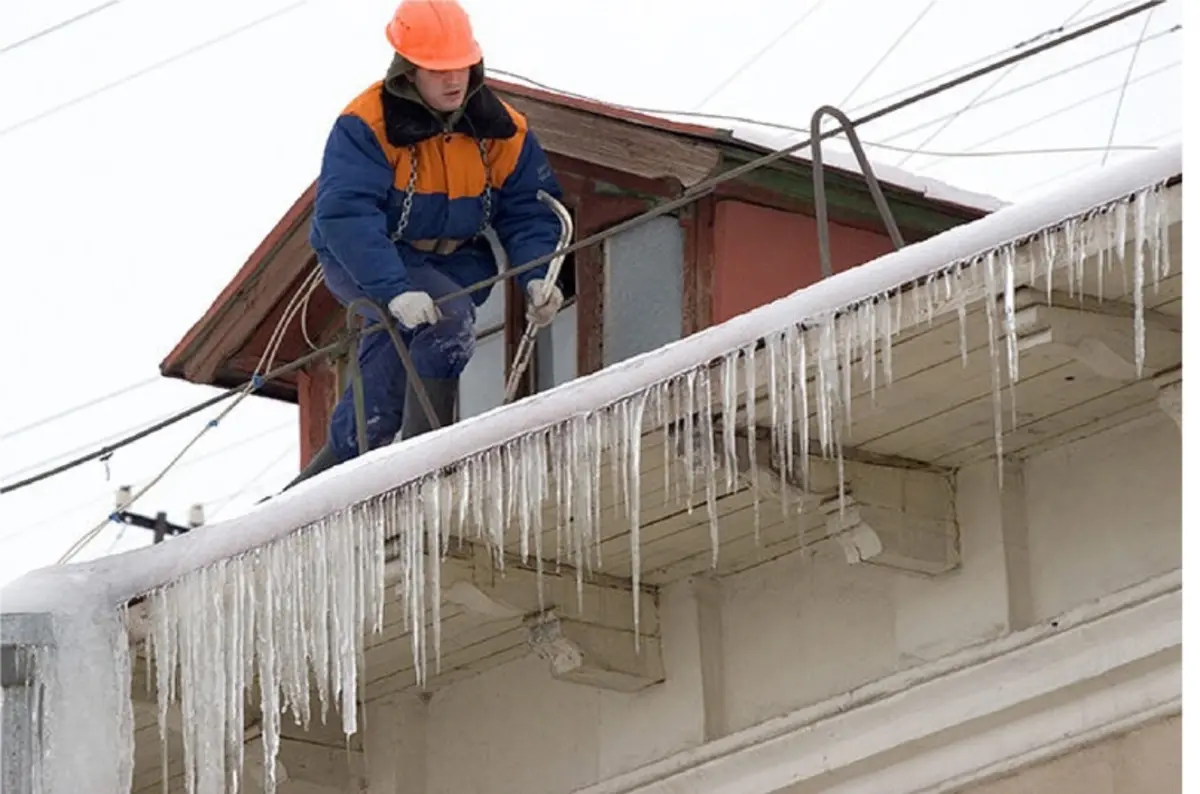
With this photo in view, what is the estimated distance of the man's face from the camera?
12977mm

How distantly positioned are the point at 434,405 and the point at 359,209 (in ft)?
2.58

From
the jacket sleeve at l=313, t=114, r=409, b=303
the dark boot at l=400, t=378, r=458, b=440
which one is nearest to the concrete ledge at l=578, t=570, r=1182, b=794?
the dark boot at l=400, t=378, r=458, b=440

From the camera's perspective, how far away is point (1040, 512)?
37.3 ft

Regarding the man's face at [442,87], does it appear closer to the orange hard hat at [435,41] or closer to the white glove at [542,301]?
the orange hard hat at [435,41]

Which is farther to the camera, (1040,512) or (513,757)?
(513,757)

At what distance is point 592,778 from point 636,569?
165cm

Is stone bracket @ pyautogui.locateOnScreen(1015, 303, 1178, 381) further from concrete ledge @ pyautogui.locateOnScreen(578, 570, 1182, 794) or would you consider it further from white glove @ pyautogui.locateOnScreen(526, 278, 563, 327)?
white glove @ pyautogui.locateOnScreen(526, 278, 563, 327)

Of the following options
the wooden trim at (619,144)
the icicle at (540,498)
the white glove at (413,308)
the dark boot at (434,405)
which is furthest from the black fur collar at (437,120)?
the icicle at (540,498)

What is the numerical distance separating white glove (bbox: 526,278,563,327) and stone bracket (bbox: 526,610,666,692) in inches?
46.5

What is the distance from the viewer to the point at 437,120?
13.0m

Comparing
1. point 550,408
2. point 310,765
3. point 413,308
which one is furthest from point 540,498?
point 310,765

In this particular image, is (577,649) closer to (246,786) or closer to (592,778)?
(592,778)

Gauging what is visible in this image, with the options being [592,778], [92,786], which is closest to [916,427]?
[592,778]

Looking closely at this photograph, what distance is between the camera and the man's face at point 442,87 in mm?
12977
